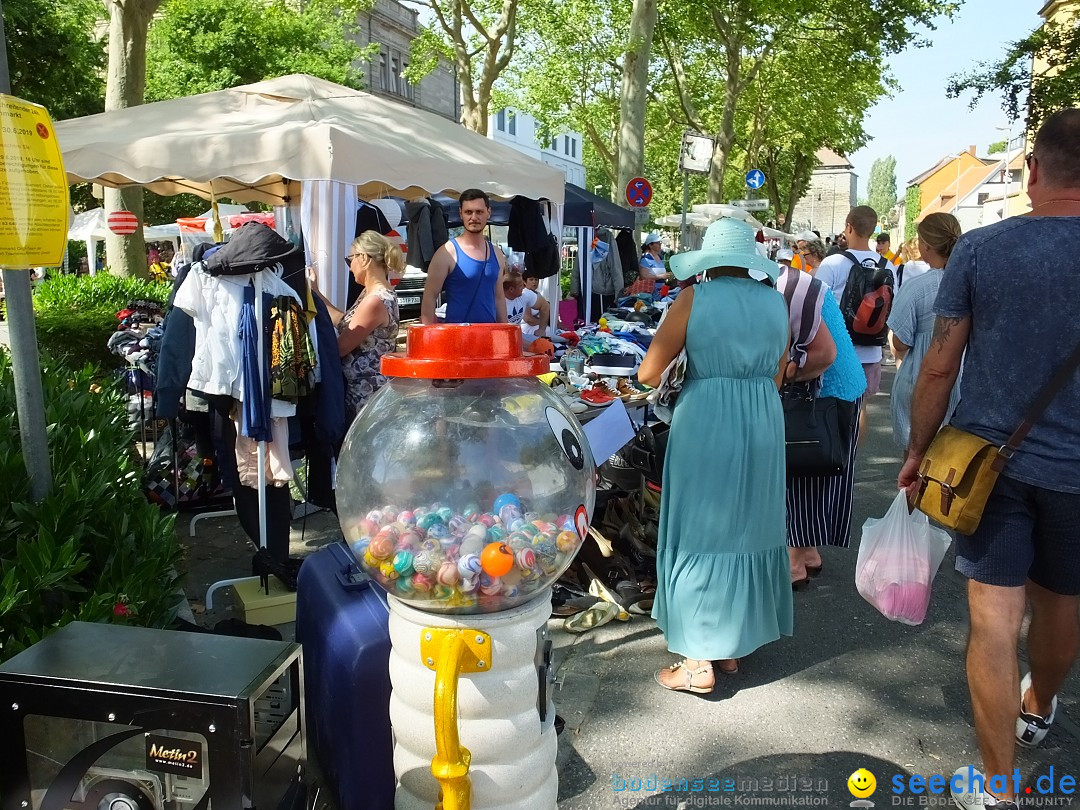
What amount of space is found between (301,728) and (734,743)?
5.31 ft

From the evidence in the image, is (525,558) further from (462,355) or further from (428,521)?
(462,355)

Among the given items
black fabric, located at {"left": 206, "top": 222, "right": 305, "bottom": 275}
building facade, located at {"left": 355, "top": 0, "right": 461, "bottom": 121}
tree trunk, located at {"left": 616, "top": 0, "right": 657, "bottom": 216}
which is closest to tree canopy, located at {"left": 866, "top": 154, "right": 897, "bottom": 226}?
building facade, located at {"left": 355, "top": 0, "right": 461, "bottom": 121}

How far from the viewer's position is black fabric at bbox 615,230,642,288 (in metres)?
15.0

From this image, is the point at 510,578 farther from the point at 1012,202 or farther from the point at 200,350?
the point at 1012,202

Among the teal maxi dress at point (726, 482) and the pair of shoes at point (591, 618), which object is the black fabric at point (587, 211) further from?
the teal maxi dress at point (726, 482)

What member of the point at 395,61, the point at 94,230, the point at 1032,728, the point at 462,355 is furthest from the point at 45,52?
the point at 395,61

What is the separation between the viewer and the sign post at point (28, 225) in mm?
2449

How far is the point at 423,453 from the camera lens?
6.51ft

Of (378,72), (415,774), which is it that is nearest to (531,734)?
(415,774)

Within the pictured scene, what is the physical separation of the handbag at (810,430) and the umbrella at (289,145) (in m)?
2.87

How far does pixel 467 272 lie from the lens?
5.44 m

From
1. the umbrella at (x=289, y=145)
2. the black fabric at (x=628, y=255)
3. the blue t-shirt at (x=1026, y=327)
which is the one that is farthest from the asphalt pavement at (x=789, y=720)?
the black fabric at (x=628, y=255)

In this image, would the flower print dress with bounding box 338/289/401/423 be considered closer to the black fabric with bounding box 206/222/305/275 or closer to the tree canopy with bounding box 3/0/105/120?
the black fabric with bounding box 206/222/305/275

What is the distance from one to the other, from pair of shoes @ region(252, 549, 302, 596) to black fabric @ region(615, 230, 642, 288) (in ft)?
37.9
